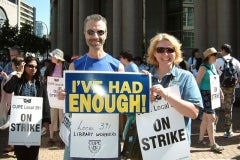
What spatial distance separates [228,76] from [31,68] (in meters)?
5.66

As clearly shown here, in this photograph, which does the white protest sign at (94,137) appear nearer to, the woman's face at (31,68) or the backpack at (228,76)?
the woman's face at (31,68)

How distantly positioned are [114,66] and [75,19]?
32.9m

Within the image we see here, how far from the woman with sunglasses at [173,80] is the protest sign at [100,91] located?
223 mm

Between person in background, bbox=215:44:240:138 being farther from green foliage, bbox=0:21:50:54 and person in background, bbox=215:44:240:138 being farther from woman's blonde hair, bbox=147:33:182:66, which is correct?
green foliage, bbox=0:21:50:54

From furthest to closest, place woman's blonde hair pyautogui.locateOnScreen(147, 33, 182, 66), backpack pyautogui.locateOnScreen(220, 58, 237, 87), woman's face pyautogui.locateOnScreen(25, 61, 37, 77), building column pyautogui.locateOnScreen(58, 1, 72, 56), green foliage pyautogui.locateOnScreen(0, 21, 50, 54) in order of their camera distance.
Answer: green foliage pyautogui.locateOnScreen(0, 21, 50, 54), building column pyautogui.locateOnScreen(58, 1, 72, 56), backpack pyautogui.locateOnScreen(220, 58, 237, 87), woman's face pyautogui.locateOnScreen(25, 61, 37, 77), woman's blonde hair pyautogui.locateOnScreen(147, 33, 182, 66)

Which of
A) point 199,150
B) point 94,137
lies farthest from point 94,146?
point 199,150

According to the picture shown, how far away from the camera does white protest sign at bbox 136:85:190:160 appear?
4.00 m

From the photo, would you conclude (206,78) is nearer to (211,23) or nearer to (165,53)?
(165,53)

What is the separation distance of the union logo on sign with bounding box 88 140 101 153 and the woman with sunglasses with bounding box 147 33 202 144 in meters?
0.65

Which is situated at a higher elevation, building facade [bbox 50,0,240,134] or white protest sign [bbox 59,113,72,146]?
building facade [bbox 50,0,240,134]

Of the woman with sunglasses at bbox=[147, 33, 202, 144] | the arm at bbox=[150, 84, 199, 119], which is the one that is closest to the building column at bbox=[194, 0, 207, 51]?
the woman with sunglasses at bbox=[147, 33, 202, 144]

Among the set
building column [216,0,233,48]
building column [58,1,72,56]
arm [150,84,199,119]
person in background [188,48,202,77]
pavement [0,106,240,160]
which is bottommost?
pavement [0,106,240,160]

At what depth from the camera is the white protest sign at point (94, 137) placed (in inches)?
164

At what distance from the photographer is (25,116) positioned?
23.1 feet
